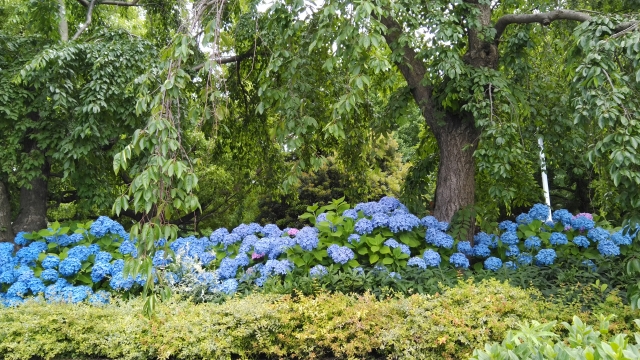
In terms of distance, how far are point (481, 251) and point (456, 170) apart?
2.80 feet

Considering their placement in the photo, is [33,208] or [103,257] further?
[33,208]

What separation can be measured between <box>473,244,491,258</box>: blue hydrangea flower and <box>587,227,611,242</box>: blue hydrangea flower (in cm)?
95

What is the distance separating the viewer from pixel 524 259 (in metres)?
5.05

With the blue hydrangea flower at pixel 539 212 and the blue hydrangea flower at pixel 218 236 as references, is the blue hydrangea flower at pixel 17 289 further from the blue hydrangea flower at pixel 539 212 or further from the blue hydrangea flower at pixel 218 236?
the blue hydrangea flower at pixel 539 212

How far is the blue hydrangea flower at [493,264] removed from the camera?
16.3ft

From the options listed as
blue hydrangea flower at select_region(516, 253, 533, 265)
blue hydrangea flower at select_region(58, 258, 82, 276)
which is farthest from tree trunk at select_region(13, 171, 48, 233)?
blue hydrangea flower at select_region(516, 253, 533, 265)

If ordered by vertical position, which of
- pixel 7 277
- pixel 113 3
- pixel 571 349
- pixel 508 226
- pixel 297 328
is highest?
pixel 113 3

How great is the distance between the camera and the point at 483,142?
4.64 meters

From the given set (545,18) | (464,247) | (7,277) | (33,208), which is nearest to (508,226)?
(464,247)

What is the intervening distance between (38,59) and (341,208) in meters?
3.32

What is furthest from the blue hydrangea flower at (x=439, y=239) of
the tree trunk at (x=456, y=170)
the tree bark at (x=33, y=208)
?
the tree bark at (x=33, y=208)

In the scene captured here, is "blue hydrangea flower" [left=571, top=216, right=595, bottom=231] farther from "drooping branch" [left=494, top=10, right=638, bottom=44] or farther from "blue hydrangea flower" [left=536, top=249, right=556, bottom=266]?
"drooping branch" [left=494, top=10, right=638, bottom=44]

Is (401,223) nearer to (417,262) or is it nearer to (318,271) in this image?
(417,262)

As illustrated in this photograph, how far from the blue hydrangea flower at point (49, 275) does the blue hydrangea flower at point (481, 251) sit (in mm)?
3957
